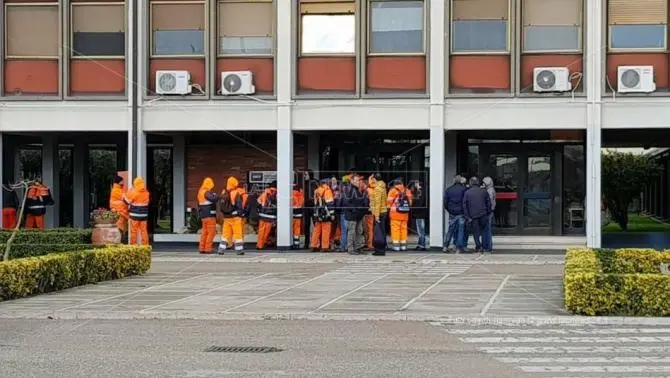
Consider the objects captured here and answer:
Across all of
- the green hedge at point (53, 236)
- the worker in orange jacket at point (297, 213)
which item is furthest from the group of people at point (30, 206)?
the worker in orange jacket at point (297, 213)

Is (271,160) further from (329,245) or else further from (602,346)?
(602,346)

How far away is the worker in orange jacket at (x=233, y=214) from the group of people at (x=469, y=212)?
5.21m

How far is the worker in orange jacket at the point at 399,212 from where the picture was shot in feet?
80.8

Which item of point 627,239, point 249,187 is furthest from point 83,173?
point 627,239

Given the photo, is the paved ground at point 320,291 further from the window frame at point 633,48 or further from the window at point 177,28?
the window at point 177,28

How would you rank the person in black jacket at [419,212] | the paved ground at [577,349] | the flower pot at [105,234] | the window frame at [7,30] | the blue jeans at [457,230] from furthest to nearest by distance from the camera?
the window frame at [7,30], the person in black jacket at [419,212], the blue jeans at [457,230], the flower pot at [105,234], the paved ground at [577,349]

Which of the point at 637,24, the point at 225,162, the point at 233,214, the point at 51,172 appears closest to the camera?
the point at 233,214

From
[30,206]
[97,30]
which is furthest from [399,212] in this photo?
[30,206]

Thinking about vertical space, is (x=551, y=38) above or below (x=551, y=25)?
below

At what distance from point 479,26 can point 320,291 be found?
1140 cm

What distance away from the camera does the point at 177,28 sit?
26.2m

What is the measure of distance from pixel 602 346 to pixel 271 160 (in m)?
18.4

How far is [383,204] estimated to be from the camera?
78.0ft

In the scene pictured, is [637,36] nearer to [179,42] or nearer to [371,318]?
[179,42]
